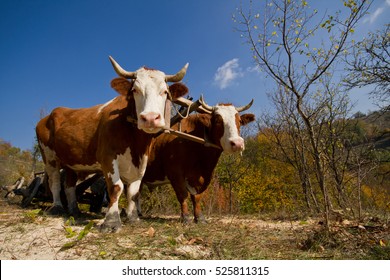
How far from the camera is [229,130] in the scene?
554cm

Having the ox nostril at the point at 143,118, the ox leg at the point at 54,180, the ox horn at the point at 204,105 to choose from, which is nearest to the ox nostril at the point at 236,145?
the ox horn at the point at 204,105

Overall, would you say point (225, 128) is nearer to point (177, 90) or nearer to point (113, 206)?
point (177, 90)

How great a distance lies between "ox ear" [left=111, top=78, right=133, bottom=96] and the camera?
4600 mm

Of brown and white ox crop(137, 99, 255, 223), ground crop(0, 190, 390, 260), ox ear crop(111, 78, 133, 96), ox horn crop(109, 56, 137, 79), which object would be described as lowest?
ground crop(0, 190, 390, 260)

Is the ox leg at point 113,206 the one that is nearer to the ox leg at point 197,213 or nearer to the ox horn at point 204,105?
the ox leg at point 197,213

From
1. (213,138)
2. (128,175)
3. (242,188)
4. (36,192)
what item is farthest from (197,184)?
(242,188)

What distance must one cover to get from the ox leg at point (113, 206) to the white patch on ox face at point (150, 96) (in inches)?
43.3

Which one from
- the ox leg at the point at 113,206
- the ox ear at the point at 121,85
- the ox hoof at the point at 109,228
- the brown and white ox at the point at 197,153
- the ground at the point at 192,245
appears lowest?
the ground at the point at 192,245

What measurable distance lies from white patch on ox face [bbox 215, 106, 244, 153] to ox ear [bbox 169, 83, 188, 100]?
1.11 metres

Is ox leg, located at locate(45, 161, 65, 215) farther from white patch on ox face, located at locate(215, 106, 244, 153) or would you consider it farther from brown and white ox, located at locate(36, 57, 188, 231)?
white patch on ox face, located at locate(215, 106, 244, 153)

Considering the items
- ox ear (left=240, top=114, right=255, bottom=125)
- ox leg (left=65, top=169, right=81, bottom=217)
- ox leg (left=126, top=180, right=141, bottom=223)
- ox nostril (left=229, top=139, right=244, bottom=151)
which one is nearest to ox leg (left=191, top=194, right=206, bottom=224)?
ox leg (left=126, top=180, right=141, bottom=223)

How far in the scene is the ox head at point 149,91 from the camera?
3783 mm

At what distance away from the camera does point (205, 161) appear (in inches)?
237
